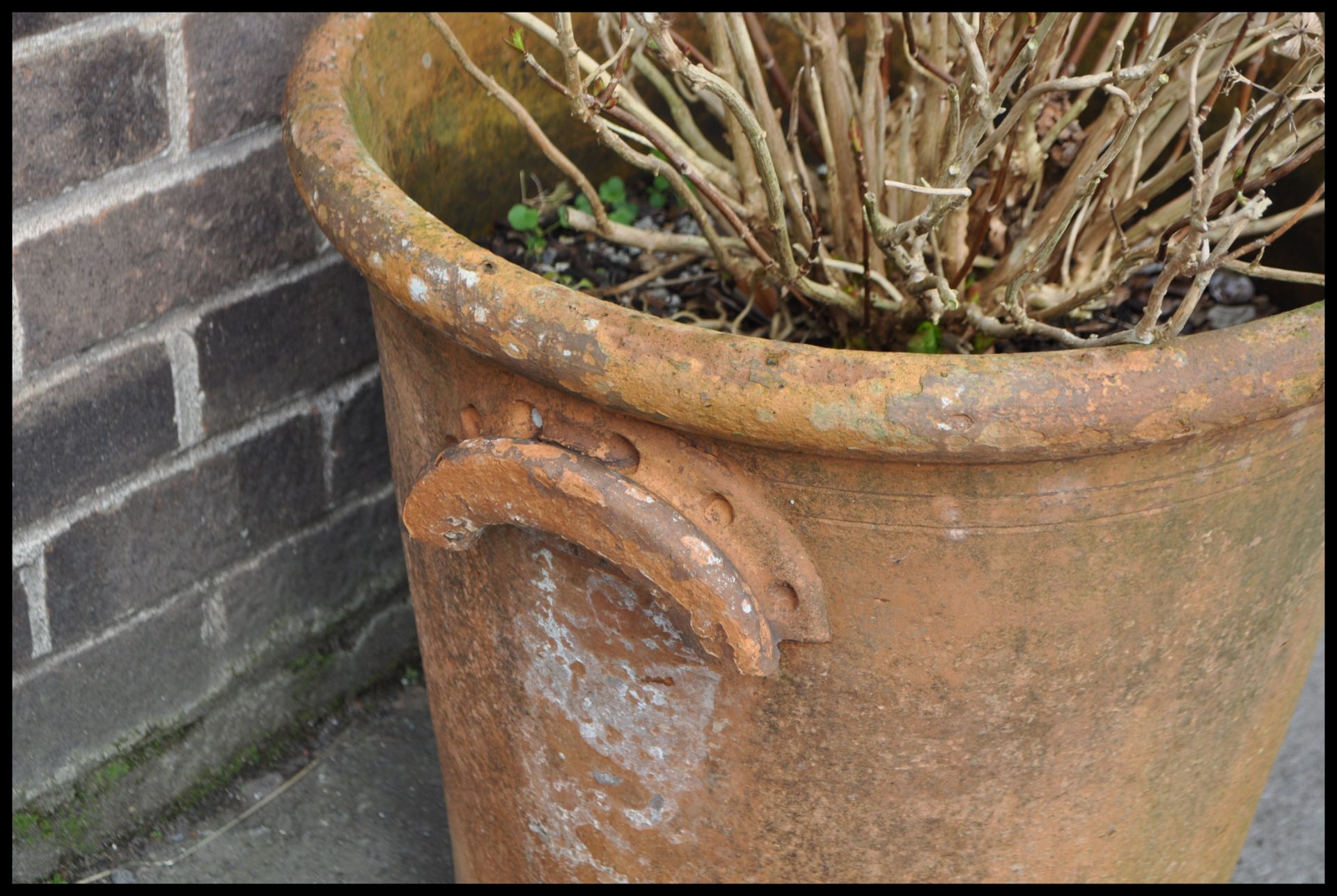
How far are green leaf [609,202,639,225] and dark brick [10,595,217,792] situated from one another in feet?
2.13

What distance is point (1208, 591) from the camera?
0.95 metres

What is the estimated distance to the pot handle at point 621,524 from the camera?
0.86m

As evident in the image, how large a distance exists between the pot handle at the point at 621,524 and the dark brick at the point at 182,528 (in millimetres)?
657

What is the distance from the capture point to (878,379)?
2.60 ft

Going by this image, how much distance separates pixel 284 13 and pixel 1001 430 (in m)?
0.90

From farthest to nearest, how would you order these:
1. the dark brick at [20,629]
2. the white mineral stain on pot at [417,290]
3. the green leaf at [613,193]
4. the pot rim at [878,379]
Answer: the green leaf at [613,193] < the dark brick at [20,629] < the white mineral stain on pot at [417,290] < the pot rim at [878,379]

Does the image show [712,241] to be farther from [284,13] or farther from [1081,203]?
[284,13]

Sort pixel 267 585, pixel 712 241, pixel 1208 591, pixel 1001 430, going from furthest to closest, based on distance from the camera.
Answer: pixel 267 585 < pixel 712 241 < pixel 1208 591 < pixel 1001 430

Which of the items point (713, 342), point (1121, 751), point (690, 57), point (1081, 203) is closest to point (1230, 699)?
point (1121, 751)

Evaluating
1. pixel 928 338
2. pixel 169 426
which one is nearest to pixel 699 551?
pixel 928 338

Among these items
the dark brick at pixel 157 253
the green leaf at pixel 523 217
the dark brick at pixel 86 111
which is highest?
the dark brick at pixel 86 111

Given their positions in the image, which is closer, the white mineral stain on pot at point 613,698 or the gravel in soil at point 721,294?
the white mineral stain on pot at point 613,698

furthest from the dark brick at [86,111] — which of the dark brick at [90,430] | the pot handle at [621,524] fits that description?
the pot handle at [621,524]

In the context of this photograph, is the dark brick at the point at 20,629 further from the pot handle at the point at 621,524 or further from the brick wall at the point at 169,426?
the pot handle at the point at 621,524
